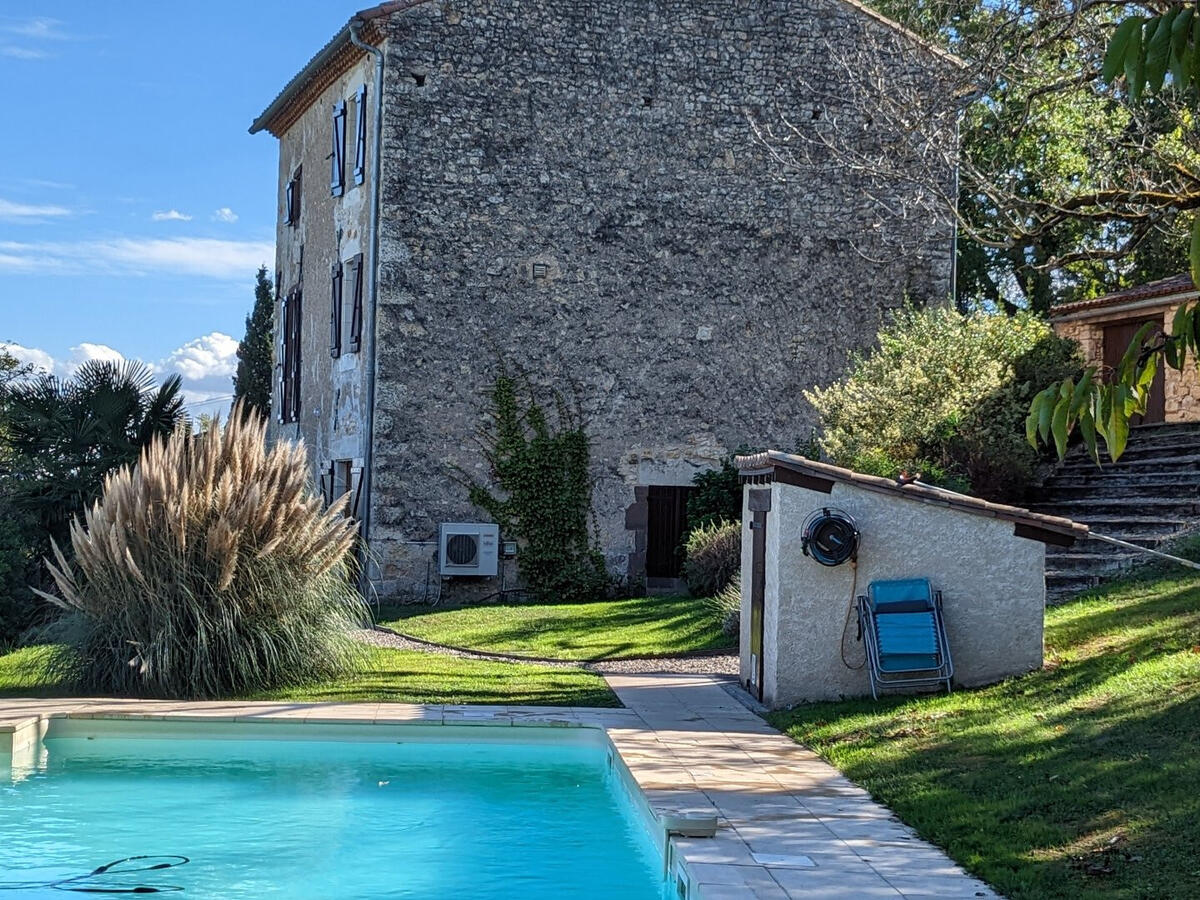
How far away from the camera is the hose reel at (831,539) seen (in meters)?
9.77

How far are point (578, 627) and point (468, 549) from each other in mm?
3083

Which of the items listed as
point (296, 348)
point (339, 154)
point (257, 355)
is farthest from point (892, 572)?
point (257, 355)

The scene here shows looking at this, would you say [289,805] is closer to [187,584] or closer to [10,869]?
[10,869]

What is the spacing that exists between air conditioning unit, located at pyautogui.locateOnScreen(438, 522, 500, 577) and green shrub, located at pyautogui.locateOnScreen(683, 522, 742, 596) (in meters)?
2.63

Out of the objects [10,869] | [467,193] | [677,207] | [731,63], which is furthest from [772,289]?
[10,869]

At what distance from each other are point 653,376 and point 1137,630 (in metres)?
9.69

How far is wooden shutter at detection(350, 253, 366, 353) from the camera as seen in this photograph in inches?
734

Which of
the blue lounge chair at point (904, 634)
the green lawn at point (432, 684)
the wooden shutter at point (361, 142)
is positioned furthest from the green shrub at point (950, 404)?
the wooden shutter at point (361, 142)

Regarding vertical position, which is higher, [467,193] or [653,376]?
[467,193]

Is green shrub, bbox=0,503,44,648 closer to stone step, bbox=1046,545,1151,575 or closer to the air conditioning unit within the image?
the air conditioning unit

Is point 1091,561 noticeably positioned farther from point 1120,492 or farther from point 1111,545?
point 1120,492

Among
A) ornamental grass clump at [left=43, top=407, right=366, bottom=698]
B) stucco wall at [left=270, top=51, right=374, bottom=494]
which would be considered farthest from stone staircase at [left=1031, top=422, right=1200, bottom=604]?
stucco wall at [left=270, top=51, right=374, bottom=494]

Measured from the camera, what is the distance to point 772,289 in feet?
62.9

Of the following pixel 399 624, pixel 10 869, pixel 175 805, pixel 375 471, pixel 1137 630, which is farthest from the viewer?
pixel 375 471
